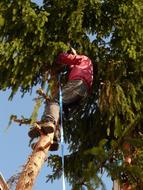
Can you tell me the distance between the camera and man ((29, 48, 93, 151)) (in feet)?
27.6

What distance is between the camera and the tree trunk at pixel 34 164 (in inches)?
307

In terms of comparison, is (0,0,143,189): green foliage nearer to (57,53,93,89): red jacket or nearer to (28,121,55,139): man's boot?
(57,53,93,89): red jacket

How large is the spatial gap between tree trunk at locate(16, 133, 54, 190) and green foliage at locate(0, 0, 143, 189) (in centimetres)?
104

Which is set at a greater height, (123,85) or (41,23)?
(41,23)

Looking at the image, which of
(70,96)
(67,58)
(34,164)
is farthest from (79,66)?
(34,164)

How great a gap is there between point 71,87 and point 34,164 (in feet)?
5.20

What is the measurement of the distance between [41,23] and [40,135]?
212 cm

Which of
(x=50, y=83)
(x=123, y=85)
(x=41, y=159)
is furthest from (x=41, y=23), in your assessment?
(x=41, y=159)

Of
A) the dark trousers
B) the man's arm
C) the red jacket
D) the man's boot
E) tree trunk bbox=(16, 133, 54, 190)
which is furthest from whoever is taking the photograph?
the man's arm

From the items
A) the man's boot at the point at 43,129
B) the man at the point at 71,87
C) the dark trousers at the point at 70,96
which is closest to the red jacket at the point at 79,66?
the man at the point at 71,87

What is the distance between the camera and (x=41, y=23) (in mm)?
9227

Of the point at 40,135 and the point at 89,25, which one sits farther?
the point at 89,25

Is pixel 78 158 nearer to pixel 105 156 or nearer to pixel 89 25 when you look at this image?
pixel 89 25

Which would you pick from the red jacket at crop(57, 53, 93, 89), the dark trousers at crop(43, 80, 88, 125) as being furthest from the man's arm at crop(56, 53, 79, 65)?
the dark trousers at crop(43, 80, 88, 125)
